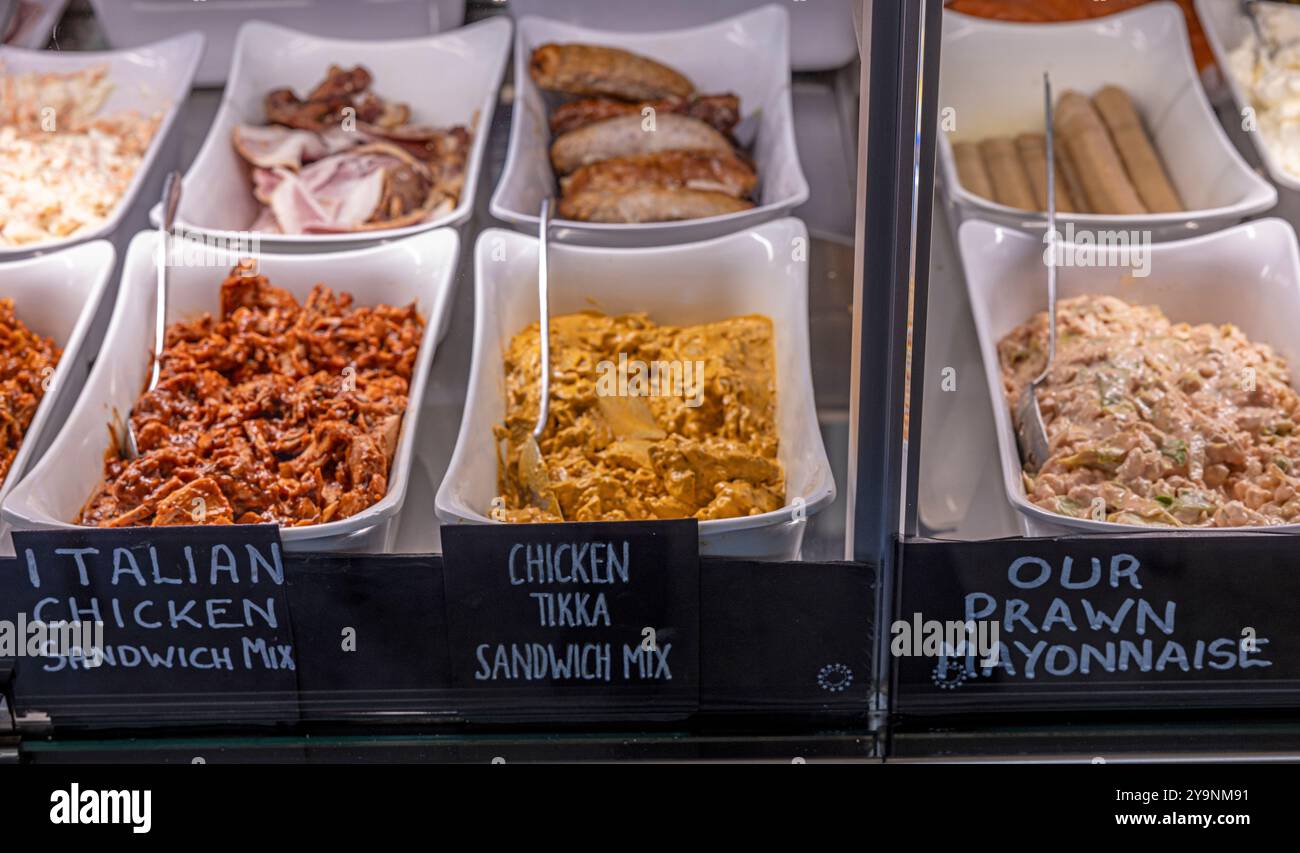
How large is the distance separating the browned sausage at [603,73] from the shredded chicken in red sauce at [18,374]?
2.79 feet

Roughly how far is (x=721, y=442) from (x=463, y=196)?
0.64 meters

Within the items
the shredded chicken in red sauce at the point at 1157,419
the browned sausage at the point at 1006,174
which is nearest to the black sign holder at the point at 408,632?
the shredded chicken in red sauce at the point at 1157,419

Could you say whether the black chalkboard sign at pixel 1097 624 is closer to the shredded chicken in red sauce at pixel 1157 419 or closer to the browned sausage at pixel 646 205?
the shredded chicken in red sauce at pixel 1157 419

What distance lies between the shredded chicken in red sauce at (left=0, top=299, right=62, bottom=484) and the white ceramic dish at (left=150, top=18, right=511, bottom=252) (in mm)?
370

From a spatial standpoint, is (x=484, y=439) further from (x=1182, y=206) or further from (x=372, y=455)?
(x=1182, y=206)

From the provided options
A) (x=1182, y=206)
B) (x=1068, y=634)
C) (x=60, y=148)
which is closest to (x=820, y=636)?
(x=1068, y=634)

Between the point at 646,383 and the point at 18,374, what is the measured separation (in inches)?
31.6

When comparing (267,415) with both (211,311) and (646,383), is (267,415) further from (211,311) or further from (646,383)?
(646,383)

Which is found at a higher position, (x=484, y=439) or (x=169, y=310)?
(x=169, y=310)

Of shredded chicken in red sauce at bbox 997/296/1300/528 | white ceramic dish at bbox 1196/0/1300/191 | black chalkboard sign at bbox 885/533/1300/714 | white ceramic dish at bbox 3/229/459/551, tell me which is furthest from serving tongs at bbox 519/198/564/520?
white ceramic dish at bbox 1196/0/1300/191

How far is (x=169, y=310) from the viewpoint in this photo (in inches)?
63.7

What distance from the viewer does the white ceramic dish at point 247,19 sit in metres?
1.81

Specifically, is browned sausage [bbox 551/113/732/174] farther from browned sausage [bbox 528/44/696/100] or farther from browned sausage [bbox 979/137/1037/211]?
browned sausage [bbox 979/137/1037/211]
